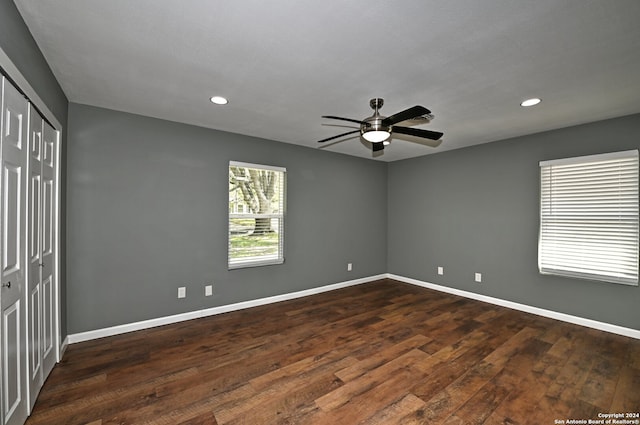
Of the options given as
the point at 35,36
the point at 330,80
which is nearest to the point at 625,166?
the point at 330,80

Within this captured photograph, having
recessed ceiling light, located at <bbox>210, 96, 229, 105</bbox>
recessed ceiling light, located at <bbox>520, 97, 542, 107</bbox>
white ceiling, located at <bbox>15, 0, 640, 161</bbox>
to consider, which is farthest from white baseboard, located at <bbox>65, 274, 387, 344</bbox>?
recessed ceiling light, located at <bbox>520, 97, 542, 107</bbox>

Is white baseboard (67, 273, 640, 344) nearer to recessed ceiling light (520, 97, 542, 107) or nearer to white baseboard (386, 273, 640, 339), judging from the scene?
Answer: white baseboard (386, 273, 640, 339)

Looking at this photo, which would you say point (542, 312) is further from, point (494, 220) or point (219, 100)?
point (219, 100)

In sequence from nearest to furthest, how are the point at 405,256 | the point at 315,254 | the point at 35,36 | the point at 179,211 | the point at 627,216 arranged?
the point at 35,36
the point at 627,216
the point at 179,211
the point at 315,254
the point at 405,256

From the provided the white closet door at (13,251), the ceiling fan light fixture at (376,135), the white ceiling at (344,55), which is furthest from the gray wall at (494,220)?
the white closet door at (13,251)

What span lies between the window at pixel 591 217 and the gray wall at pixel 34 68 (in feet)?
17.3

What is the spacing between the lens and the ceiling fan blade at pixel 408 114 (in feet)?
7.14

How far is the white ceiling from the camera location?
5.42 ft

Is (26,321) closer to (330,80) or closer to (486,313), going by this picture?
(330,80)

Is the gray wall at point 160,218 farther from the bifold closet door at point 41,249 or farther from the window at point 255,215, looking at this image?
the bifold closet door at point 41,249

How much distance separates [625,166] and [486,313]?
7.80 ft

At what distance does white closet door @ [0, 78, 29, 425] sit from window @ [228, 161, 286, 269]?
7.61 feet

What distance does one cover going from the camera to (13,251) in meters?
1.72

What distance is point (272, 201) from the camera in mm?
4520
